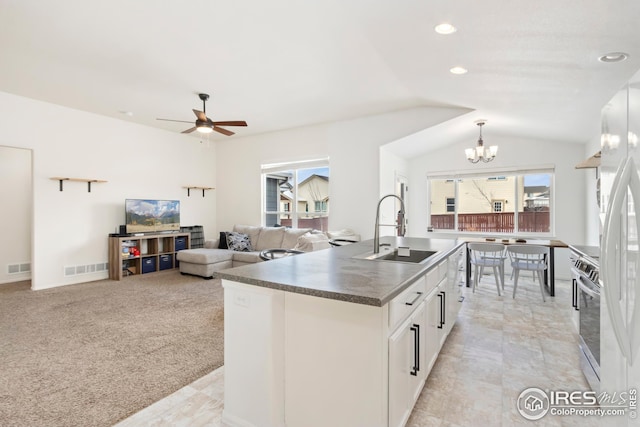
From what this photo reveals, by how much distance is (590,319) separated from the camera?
7.24 ft

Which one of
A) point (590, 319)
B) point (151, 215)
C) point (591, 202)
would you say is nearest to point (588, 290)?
point (590, 319)

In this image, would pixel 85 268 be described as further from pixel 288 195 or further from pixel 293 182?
pixel 293 182

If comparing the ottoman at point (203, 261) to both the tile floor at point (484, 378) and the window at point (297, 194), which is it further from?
the tile floor at point (484, 378)

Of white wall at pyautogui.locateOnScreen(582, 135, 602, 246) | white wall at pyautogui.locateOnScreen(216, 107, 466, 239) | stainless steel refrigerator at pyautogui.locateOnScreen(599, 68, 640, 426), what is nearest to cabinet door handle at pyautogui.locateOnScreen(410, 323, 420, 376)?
stainless steel refrigerator at pyautogui.locateOnScreen(599, 68, 640, 426)

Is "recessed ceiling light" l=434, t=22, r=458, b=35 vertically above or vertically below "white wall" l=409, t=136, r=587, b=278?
above

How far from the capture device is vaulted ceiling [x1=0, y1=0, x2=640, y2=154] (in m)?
2.27

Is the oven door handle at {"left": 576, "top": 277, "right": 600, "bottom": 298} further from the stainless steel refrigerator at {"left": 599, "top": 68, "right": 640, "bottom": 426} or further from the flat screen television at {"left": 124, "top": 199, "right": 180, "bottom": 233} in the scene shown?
the flat screen television at {"left": 124, "top": 199, "right": 180, "bottom": 233}

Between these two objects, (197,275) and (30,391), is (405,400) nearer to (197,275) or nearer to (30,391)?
(30,391)

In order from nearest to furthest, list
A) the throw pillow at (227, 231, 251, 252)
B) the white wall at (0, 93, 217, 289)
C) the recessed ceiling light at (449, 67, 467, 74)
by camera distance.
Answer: the recessed ceiling light at (449, 67, 467, 74)
the white wall at (0, 93, 217, 289)
the throw pillow at (227, 231, 251, 252)

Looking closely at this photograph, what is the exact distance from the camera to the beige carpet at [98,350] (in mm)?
2006

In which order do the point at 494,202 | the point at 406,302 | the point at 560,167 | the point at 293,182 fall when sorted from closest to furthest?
the point at 406,302
the point at 560,167
the point at 494,202
the point at 293,182

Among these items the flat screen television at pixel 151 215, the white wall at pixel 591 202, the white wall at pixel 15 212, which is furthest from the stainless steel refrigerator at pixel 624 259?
the white wall at pixel 15 212

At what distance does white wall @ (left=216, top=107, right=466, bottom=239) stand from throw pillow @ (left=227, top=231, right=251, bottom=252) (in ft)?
2.78

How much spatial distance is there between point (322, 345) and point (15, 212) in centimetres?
682
